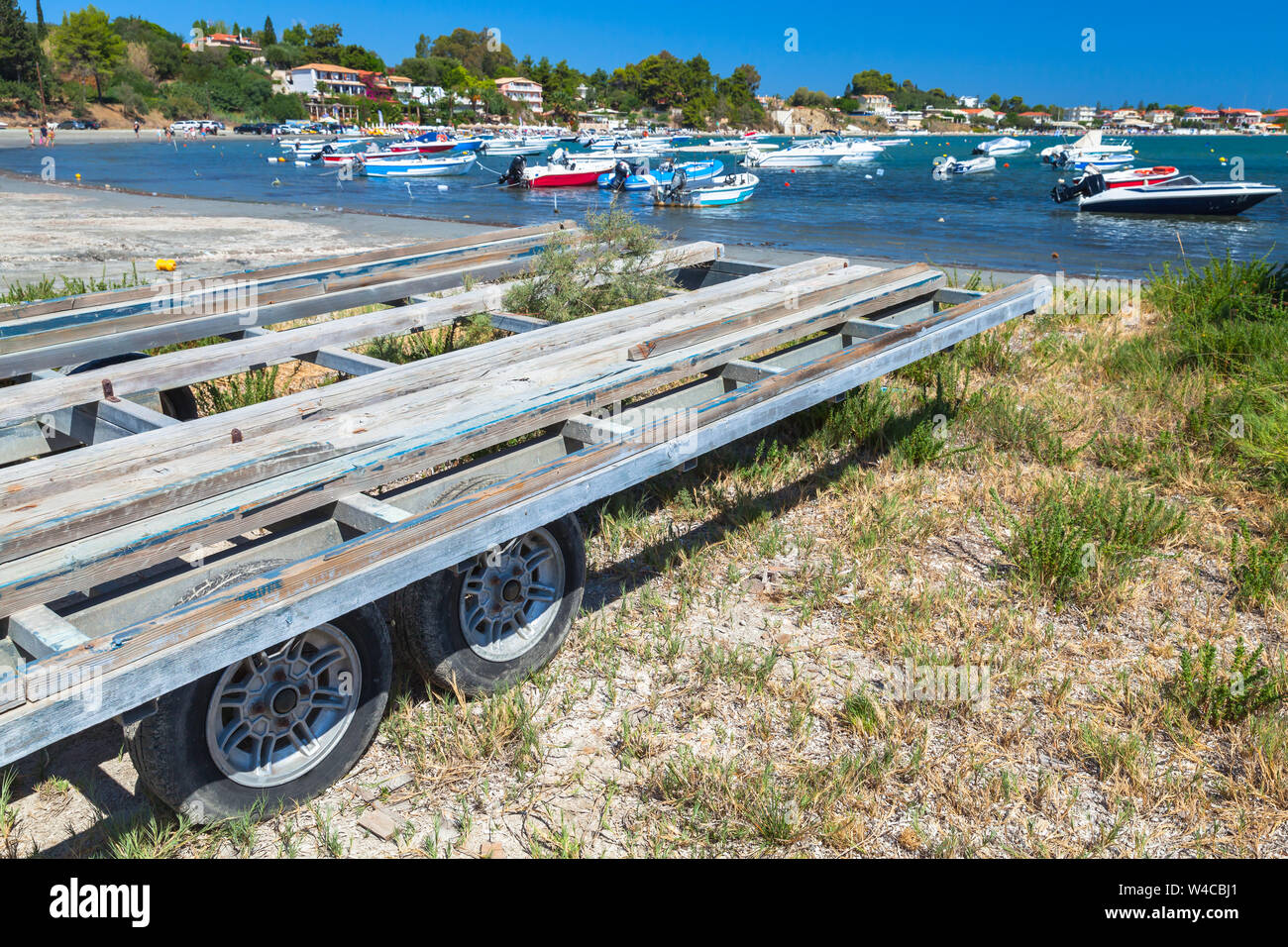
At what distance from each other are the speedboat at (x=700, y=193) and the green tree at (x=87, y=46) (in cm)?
13320

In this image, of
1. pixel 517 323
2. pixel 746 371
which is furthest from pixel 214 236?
pixel 746 371

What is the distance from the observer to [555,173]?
4891 cm

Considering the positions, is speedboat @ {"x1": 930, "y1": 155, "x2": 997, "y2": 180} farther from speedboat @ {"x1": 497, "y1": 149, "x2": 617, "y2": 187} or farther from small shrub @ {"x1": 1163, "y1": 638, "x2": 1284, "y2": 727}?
small shrub @ {"x1": 1163, "y1": 638, "x2": 1284, "y2": 727}

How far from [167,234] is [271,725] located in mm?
15760

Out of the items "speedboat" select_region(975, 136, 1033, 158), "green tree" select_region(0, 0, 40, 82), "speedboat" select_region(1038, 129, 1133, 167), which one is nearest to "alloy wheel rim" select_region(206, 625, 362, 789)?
"speedboat" select_region(1038, 129, 1133, 167)

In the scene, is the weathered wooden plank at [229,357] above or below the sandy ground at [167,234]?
below

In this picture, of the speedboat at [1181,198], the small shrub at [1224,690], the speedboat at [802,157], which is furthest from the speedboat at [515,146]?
the small shrub at [1224,690]

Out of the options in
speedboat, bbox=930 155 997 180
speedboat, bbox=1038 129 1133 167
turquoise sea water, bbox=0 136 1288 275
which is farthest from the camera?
speedboat, bbox=1038 129 1133 167

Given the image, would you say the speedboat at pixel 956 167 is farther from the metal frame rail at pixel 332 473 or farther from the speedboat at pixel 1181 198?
the metal frame rail at pixel 332 473

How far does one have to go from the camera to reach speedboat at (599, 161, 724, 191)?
4041cm

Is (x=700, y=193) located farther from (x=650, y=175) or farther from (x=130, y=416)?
(x=130, y=416)

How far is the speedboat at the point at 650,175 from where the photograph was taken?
133 feet

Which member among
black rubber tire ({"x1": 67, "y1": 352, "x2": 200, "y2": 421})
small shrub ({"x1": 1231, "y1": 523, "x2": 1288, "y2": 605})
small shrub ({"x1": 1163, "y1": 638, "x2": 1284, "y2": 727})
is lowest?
small shrub ({"x1": 1163, "y1": 638, "x2": 1284, "y2": 727})

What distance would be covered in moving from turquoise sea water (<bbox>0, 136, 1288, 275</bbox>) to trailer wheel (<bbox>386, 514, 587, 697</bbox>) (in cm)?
1180
